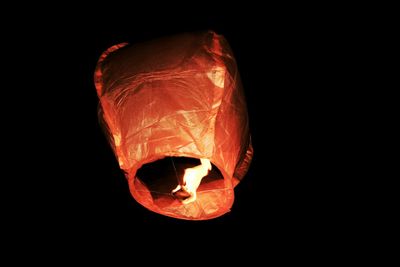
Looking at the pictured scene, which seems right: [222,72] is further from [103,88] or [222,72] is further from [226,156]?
[103,88]

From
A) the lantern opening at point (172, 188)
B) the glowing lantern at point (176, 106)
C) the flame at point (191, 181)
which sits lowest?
the lantern opening at point (172, 188)

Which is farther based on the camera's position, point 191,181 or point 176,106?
point 191,181

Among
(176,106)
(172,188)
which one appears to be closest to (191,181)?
(172,188)

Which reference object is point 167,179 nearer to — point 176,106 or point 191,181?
point 191,181

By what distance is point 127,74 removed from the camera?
3.62 ft

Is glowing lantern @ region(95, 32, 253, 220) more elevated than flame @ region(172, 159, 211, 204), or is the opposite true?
glowing lantern @ region(95, 32, 253, 220)

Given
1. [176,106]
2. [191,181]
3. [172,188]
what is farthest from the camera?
[172,188]

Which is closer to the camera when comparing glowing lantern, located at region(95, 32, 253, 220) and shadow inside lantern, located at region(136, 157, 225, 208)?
glowing lantern, located at region(95, 32, 253, 220)

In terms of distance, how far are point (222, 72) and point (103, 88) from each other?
38cm

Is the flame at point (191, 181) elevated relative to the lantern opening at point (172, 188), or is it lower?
elevated

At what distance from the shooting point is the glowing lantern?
1.02 m

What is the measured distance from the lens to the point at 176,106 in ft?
3.39

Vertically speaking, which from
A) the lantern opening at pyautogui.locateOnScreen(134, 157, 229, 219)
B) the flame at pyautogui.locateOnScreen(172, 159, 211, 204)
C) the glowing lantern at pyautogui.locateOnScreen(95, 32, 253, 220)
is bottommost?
the lantern opening at pyautogui.locateOnScreen(134, 157, 229, 219)

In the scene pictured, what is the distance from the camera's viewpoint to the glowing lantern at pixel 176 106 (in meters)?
1.02
